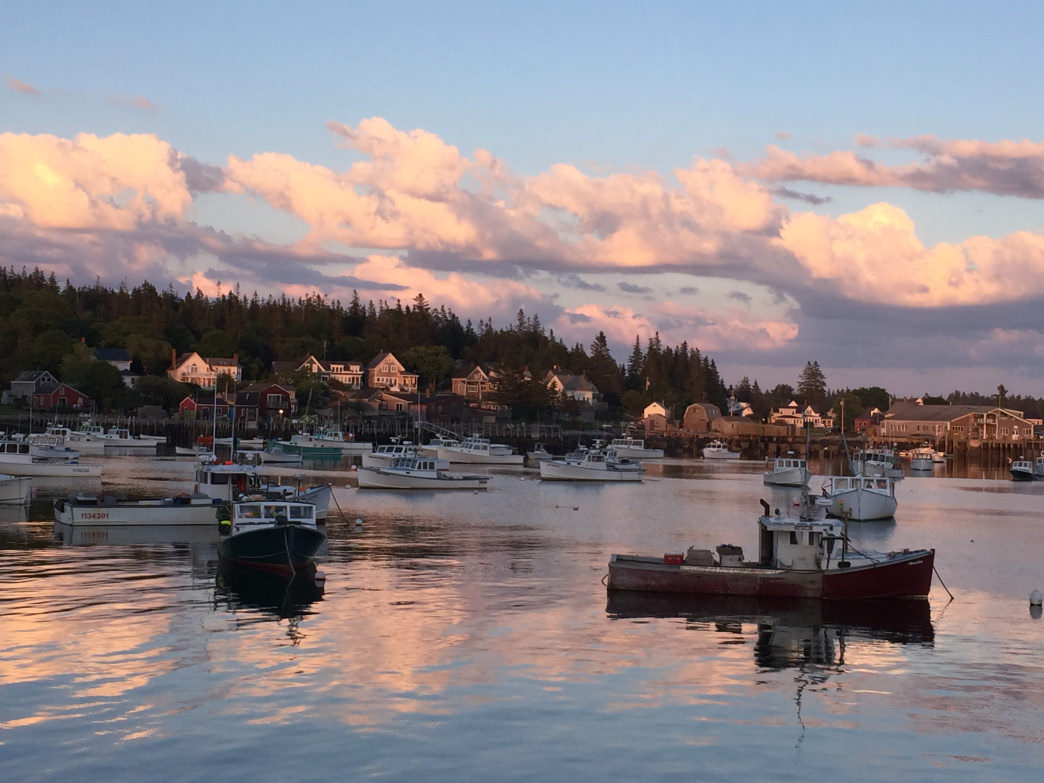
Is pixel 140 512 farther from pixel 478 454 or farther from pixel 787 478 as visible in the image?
pixel 478 454

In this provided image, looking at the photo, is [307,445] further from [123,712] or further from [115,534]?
[123,712]

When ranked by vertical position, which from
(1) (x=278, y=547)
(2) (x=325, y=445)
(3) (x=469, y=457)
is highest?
(2) (x=325, y=445)

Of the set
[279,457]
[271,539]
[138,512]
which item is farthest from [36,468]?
[271,539]

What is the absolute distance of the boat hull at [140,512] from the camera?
207 feet

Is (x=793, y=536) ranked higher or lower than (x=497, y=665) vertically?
higher

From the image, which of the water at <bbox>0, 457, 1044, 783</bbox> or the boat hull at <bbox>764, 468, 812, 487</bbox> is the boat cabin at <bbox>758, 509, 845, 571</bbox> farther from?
the boat hull at <bbox>764, 468, 812, 487</bbox>

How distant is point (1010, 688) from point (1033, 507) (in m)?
79.3

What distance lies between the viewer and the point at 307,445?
17038cm

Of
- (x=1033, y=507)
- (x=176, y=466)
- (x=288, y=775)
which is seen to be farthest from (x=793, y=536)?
(x=176, y=466)

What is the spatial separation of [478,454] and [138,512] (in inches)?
3709

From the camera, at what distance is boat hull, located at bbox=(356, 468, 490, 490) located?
10569 centimetres

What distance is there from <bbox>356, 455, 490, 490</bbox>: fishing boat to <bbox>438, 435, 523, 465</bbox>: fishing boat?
149ft

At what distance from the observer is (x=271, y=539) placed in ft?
154

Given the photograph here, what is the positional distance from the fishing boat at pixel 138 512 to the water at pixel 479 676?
157 inches
